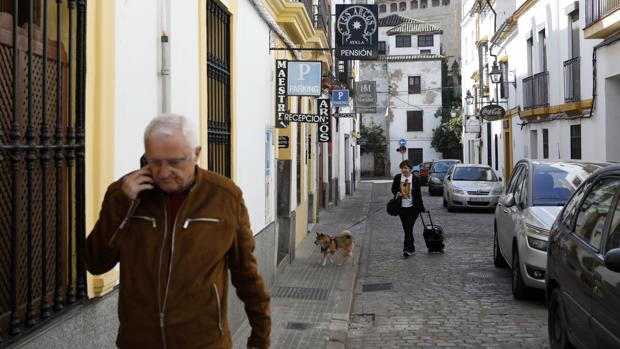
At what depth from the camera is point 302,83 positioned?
11094 mm

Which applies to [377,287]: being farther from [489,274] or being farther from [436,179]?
[436,179]

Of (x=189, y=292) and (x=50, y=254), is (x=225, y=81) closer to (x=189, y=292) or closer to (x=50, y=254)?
(x=50, y=254)

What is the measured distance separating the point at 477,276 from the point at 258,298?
779 cm

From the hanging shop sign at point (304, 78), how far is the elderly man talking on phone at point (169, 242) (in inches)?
319

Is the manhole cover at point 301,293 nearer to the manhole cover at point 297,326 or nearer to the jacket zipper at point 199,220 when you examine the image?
the manhole cover at point 297,326

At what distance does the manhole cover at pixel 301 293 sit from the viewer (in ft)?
30.0

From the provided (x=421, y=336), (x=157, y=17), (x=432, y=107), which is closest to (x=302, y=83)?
(x=421, y=336)

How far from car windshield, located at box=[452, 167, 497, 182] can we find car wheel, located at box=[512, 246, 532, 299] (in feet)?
46.4

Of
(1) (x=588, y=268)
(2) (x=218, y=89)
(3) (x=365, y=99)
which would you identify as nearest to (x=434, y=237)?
(2) (x=218, y=89)

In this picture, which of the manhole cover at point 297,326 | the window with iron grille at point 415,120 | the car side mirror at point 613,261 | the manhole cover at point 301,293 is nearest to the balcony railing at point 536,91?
the manhole cover at point 301,293

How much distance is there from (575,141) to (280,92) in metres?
11.9

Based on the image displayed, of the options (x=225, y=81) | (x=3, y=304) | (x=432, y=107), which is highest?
(x=432, y=107)

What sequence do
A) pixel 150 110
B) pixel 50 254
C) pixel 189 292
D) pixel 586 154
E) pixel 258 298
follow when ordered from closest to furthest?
pixel 189 292
pixel 258 298
pixel 50 254
pixel 150 110
pixel 586 154

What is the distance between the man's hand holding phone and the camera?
2.84m
